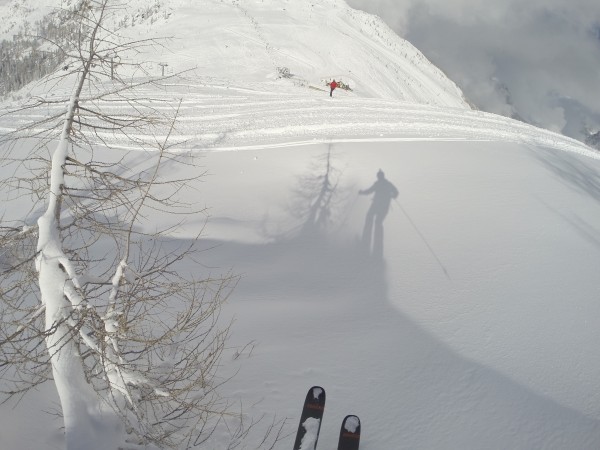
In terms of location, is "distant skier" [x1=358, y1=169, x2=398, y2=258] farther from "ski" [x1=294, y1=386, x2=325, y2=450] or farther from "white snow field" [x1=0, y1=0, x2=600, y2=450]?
"ski" [x1=294, y1=386, x2=325, y2=450]

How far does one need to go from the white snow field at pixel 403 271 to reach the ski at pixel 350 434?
0.53ft

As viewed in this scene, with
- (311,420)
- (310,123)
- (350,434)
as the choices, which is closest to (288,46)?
(310,123)

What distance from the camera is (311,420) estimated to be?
4020 mm

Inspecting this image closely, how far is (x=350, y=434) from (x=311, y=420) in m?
0.40

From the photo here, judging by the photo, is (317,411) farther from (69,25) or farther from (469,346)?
(69,25)

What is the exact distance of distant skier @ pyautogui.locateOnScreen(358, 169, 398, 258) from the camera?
7.70 meters

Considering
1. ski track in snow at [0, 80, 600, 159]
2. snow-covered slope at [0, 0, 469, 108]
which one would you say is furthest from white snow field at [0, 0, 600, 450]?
snow-covered slope at [0, 0, 469, 108]

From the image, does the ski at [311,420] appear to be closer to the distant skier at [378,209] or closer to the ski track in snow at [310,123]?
the distant skier at [378,209]

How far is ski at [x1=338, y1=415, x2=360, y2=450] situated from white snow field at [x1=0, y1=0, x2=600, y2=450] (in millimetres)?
161

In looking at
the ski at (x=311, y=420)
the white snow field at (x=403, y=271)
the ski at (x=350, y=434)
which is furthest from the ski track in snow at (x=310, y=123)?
the ski at (x=350, y=434)

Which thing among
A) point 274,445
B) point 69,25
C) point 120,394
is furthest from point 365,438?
point 69,25

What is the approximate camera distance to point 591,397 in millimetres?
4398

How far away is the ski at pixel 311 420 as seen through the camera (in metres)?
3.84

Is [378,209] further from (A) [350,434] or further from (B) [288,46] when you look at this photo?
(B) [288,46]
